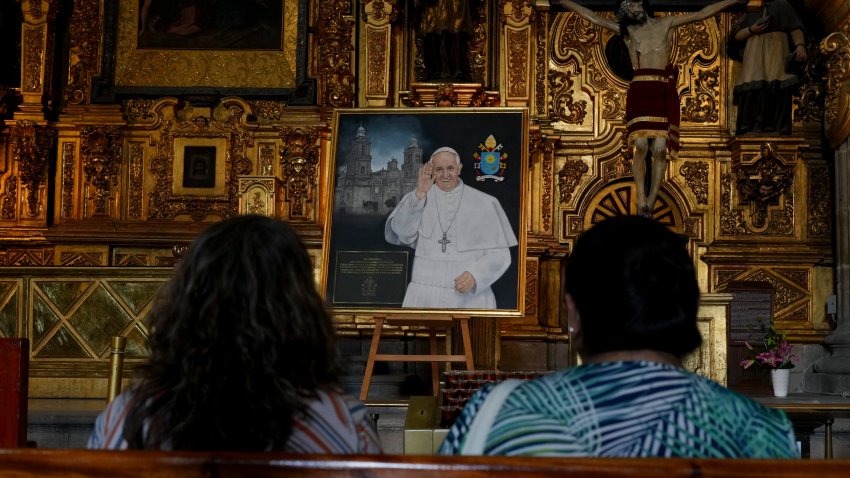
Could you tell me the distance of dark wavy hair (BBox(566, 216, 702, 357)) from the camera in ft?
5.90

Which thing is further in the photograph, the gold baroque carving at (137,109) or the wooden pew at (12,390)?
the gold baroque carving at (137,109)

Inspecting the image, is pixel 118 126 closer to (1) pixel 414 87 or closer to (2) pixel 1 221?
(2) pixel 1 221

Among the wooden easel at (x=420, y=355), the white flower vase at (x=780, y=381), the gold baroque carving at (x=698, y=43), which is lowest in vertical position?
the white flower vase at (x=780, y=381)

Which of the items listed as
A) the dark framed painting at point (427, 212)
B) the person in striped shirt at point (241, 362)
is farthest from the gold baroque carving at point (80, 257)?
the person in striped shirt at point (241, 362)

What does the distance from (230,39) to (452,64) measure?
218 cm

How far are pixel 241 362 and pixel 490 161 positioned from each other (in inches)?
233

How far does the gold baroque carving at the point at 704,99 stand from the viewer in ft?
33.2

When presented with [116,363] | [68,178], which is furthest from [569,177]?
[116,363]

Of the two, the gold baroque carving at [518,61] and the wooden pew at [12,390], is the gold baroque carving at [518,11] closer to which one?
the gold baroque carving at [518,61]

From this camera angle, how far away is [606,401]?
1.73 m

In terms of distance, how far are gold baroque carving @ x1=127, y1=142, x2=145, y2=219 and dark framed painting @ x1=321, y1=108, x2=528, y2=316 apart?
2.78 metres

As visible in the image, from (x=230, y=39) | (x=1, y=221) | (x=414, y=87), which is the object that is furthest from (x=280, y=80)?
(x=1, y=221)

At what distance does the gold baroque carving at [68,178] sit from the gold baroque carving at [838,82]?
23.0 ft

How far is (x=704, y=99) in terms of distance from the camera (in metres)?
10.1
